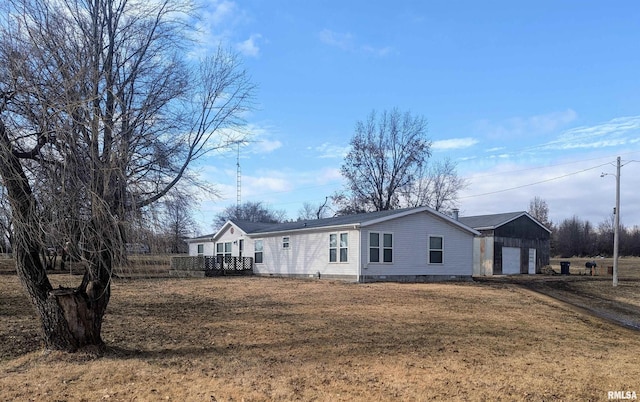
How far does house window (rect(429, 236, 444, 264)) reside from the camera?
2184 cm

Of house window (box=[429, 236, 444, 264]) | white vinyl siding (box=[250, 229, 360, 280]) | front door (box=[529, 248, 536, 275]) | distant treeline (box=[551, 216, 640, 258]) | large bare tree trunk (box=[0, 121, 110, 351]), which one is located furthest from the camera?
distant treeline (box=[551, 216, 640, 258])

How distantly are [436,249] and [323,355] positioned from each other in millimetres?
15920

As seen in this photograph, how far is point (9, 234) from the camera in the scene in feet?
18.4

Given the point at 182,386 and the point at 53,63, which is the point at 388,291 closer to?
the point at 182,386

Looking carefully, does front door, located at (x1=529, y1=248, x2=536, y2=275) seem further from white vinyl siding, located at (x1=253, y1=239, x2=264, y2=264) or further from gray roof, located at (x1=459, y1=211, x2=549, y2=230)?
white vinyl siding, located at (x1=253, y1=239, x2=264, y2=264)

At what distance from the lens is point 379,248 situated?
20.2 metres

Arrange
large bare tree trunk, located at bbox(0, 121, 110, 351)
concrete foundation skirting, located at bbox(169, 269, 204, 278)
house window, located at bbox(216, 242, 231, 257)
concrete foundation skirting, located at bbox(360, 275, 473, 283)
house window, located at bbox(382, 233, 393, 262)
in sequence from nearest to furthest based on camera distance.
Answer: large bare tree trunk, located at bbox(0, 121, 110, 351) → concrete foundation skirting, located at bbox(360, 275, 473, 283) → house window, located at bbox(382, 233, 393, 262) → concrete foundation skirting, located at bbox(169, 269, 204, 278) → house window, located at bbox(216, 242, 231, 257)

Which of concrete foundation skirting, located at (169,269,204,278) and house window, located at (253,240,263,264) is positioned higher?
house window, located at (253,240,263,264)

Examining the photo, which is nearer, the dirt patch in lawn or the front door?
the dirt patch in lawn

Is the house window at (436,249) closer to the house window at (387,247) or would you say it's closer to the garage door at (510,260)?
the house window at (387,247)

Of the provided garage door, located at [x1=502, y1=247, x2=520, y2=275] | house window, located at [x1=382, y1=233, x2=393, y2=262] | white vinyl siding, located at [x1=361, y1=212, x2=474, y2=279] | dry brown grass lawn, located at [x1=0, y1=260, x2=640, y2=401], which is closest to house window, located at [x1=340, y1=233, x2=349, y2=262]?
white vinyl siding, located at [x1=361, y1=212, x2=474, y2=279]

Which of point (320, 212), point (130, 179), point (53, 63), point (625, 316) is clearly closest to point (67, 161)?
point (130, 179)

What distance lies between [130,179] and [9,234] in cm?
148
